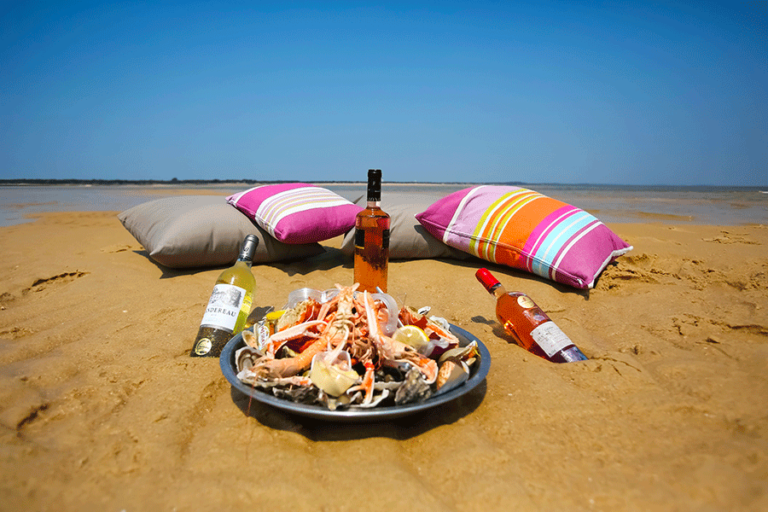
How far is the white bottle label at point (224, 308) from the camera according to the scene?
5.84 feet

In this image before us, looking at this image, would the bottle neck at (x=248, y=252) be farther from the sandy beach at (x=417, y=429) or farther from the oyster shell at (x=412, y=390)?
the oyster shell at (x=412, y=390)

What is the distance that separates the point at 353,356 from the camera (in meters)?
1.28

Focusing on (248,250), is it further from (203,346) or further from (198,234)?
(198,234)

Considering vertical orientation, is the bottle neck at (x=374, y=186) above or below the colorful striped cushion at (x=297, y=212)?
above

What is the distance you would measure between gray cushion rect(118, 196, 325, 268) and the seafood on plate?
187cm

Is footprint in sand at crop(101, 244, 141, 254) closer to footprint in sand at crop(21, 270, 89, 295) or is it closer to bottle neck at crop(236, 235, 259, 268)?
footprint in sand at crop(21, 270, 89, 295)

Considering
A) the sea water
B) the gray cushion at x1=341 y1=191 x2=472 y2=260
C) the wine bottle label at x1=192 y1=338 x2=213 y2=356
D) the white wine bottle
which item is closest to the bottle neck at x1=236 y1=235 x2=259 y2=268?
the white wine bottle

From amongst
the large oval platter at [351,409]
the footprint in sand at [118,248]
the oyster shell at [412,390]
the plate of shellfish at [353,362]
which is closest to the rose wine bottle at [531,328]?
the plate of shellfish at [353,362]

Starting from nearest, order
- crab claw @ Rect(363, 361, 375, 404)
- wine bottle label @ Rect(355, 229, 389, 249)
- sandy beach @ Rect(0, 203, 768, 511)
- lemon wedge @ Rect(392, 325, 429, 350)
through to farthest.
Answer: sandy beach @ Rect(0, 203, 768, 511) < crab claw @ Rect(363, 361, 375, 404) < lemon wedge @ Rect(392, 325, 429, 350) < wine bottle label @ Rect(355, 229, 389, 249)

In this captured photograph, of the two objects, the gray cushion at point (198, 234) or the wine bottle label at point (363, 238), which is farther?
the gray cushion at point (198, 234)

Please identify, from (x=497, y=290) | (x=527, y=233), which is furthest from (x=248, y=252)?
(x=527, y=233)

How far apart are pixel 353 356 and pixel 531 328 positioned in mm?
998

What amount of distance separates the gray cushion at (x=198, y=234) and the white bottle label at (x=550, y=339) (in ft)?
7.34

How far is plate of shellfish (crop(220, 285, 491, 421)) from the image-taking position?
114cm
